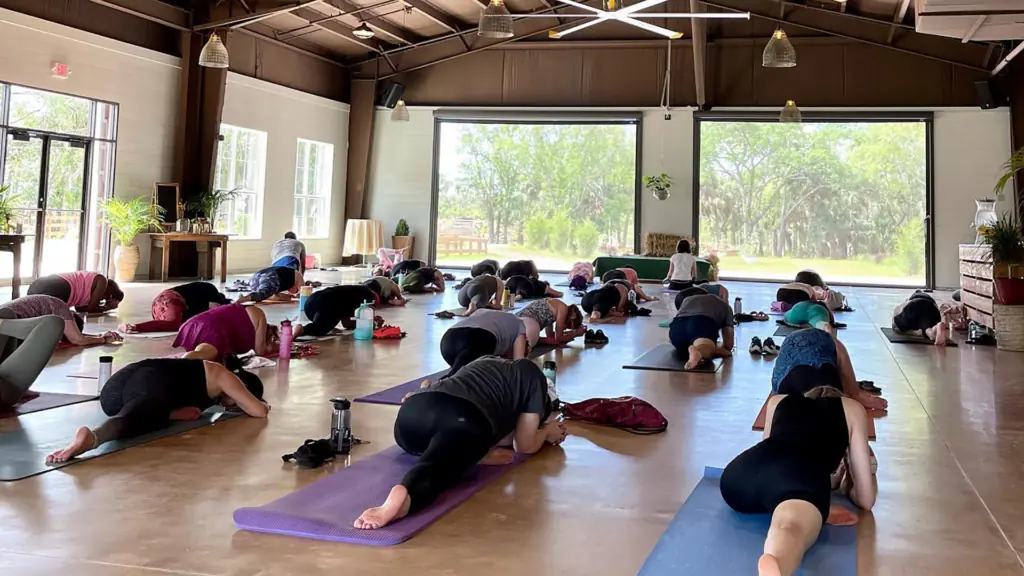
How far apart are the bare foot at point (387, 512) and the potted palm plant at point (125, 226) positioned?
35.3 ft

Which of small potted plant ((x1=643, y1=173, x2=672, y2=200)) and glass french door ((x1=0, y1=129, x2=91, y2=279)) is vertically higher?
small potted plant ((x1=643, y1=173, x2=672, y2=200))

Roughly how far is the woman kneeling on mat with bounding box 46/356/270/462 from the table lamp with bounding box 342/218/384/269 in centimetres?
1333

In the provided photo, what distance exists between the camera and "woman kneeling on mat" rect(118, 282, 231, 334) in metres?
7.27

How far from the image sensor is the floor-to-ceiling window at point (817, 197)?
16453 mm

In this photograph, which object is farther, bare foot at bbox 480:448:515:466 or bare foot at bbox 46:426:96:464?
bare foot at bbox 480:448:515:466

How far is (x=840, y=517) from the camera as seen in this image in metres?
2.87

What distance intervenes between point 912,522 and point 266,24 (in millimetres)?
14752

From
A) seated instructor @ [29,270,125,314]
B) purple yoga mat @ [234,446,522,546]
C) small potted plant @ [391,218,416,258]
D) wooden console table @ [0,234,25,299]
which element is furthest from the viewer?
small potted plant @ [391,218,416,258]

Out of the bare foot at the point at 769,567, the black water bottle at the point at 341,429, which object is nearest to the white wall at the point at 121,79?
the black water bottle at the point at 341,429

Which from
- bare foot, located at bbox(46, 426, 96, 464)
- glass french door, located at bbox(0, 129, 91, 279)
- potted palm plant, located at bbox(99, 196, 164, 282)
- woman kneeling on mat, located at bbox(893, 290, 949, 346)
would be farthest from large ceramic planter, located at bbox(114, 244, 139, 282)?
woman kneeling on mat, located at bbox(893, 290, 949, 346)

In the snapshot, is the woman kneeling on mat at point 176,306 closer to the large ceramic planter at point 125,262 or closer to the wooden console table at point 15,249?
the wooden console table at point 15,249

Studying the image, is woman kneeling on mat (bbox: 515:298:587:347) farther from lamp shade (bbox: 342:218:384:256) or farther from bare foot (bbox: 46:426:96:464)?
lamp shade (bbox: 342:218:384:256)

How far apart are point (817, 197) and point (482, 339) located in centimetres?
1388

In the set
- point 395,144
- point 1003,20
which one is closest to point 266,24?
point 395,144
